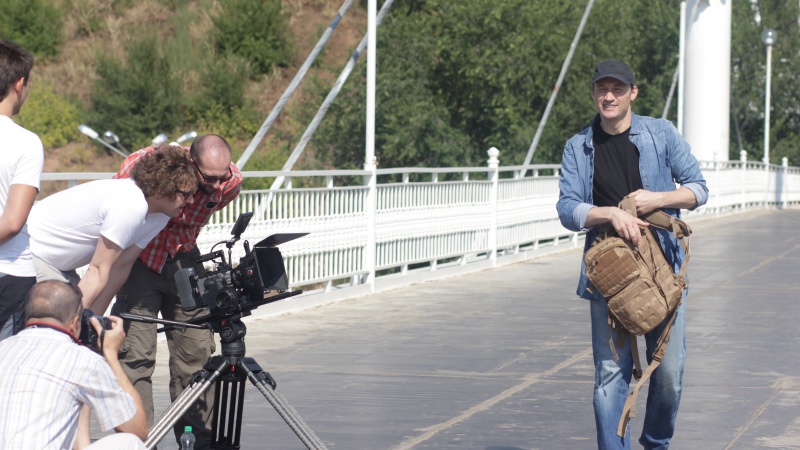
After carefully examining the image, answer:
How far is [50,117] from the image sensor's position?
4950cm

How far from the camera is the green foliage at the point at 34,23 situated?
5528 cm

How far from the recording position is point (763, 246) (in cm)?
2556

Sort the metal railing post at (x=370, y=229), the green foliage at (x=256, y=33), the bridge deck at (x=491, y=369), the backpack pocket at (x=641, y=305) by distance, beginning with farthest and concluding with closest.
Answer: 1. the green foliage at (x=256, y=33)
2. the metal railing post at (x=370, y=229)
3. the bridge deck at (x=491, y=369)
4. the backpack pocket at (x=641, y=305)

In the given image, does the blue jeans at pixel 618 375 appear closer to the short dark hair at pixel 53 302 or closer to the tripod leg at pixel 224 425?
the tripod leg at pixel 224 425

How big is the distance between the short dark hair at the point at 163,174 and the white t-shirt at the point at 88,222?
2.0 inches

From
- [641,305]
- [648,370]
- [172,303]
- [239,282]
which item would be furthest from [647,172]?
[172,303]

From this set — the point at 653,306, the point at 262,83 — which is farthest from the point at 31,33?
the point at 653,306

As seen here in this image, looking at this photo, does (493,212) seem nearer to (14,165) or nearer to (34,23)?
(14,165)

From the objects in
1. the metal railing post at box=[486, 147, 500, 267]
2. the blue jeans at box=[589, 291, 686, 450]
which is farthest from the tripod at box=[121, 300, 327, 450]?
the metal railing post at box=[486, 147, 500, 267]

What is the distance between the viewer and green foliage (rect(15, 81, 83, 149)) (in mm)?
48781

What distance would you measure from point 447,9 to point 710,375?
109 feet

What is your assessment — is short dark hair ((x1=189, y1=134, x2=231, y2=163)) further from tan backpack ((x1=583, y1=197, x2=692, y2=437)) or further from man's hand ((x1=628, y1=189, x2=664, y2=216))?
man's hand ((x1=628, y1=189, x2=664, y2=216))

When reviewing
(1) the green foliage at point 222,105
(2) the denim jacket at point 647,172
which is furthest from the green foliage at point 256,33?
(2) the denim jacket at point 647,172

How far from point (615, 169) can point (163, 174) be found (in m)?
2.05
